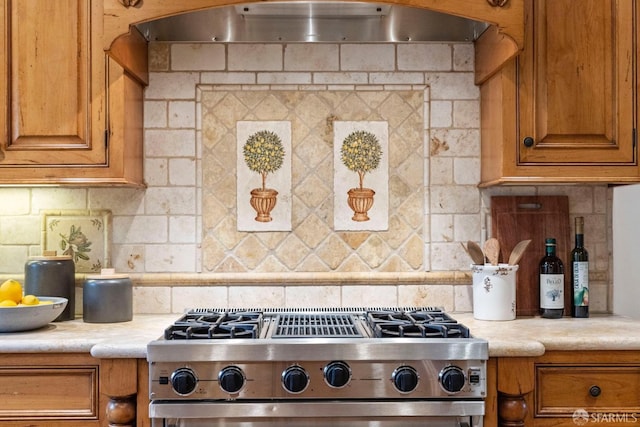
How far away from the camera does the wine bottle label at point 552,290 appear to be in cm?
237

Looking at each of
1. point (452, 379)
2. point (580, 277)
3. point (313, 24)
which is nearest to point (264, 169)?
point (313, 24)

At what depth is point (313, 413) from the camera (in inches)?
72.1

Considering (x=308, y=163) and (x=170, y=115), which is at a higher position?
(x=170, y=115)

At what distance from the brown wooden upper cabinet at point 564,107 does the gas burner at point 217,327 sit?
1045 millimetres

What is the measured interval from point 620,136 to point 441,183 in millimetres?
692

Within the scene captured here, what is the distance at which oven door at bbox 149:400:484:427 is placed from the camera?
6.01 ft

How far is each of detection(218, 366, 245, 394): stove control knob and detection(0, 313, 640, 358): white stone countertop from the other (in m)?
0.25

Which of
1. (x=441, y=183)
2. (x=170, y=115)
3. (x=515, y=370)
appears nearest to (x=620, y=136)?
(x=441, y=183)

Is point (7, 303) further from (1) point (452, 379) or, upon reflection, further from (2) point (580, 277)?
(2) point (580, 277)

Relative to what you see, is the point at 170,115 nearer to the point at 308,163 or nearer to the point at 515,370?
the point at 308,163

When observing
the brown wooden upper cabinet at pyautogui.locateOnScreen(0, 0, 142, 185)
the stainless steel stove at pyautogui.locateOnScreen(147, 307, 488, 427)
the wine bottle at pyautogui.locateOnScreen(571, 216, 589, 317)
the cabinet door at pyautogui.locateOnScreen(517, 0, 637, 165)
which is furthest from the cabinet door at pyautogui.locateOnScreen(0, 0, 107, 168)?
the wine bottle at pyautogui.locateOnScreen(571, 216, 589, 317)

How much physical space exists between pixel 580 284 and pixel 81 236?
200 cm

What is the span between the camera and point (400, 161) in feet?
8.48

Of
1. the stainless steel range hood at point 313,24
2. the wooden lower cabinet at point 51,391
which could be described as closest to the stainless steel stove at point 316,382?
the wooden lower cabinet at point 51,391
